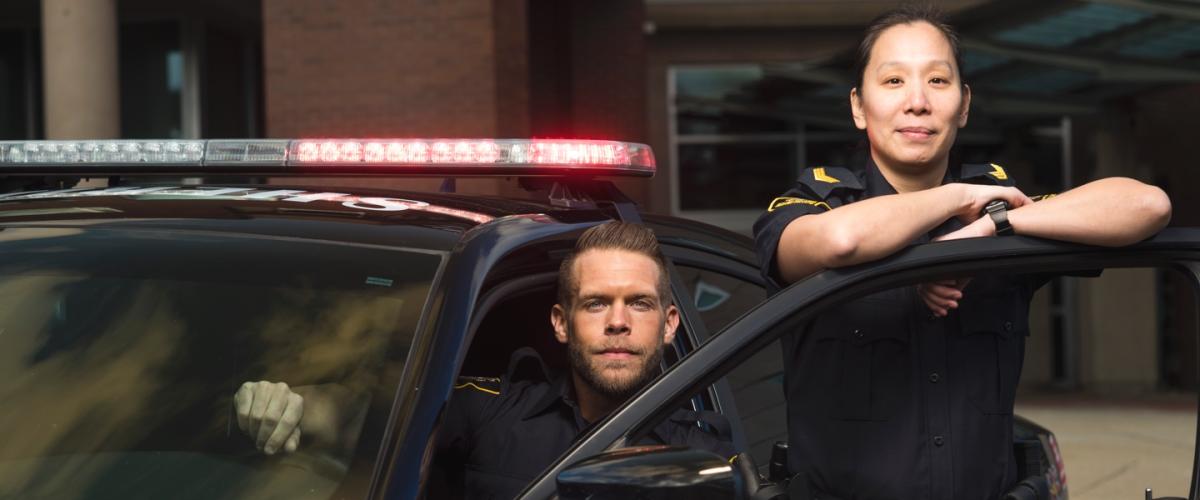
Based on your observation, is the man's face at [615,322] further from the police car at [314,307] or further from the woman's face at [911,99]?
the woman's face at [911,99]

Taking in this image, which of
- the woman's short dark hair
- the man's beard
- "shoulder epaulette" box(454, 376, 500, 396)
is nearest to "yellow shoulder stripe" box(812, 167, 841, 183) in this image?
the woman's short dark hair

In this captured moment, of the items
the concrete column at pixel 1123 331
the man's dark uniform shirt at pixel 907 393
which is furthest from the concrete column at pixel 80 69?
the concrete column at pixel 1123 331

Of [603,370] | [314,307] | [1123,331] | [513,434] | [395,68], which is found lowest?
[1123,331]

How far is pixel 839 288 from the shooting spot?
1914 mm

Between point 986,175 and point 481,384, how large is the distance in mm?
914

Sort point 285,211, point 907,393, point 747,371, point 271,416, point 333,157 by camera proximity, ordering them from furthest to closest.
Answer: point 747,371 → point 333,157 → point 285,211 → point 271,416 → point 907,393

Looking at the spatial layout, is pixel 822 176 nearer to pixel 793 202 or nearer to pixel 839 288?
pixel 793 202

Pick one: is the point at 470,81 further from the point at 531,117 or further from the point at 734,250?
the point at 734,250

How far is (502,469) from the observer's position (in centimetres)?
246

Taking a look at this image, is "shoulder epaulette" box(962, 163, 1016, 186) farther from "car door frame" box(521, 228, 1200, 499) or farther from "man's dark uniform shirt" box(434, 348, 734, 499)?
"man's dark uniform shirt" box(434, 348, 734, 499)

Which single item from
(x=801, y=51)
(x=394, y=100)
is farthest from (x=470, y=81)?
(x=801, y=51)

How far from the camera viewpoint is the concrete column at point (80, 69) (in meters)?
10.9

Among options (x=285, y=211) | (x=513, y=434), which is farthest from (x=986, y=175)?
(x=285, y=211)

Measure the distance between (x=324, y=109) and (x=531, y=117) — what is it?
2444 millimetres
